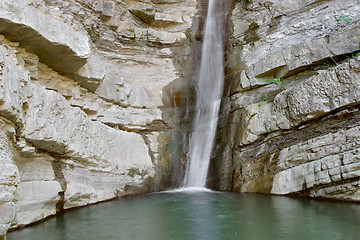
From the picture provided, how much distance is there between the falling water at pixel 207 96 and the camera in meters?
9.29

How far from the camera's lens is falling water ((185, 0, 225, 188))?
9289mm

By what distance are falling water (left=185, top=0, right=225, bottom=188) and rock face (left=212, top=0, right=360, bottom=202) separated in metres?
0.47

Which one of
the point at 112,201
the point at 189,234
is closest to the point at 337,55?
the point at 189,234

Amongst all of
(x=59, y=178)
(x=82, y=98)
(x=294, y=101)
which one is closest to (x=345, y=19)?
(x=294, y=101)

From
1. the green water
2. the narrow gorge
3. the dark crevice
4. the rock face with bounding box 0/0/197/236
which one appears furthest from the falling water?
the dark crevice

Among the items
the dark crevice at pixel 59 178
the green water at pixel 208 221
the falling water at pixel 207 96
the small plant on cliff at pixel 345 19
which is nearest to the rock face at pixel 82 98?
the dark crevice at pixel 59 178

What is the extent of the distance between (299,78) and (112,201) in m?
6.32

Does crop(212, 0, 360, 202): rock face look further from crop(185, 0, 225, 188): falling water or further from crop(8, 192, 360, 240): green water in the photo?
crop(8, 192, 360, 240): green water

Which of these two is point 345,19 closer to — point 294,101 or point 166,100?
point 294,101

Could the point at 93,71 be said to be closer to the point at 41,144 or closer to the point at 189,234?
the point at 41,144

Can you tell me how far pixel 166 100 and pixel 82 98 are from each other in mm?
3370

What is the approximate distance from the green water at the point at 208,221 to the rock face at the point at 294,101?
0.69 metres

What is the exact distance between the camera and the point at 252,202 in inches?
262

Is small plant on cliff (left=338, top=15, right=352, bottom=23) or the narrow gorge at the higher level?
small plant on cliff (left=338, top=15, right=352, bottom=23)
